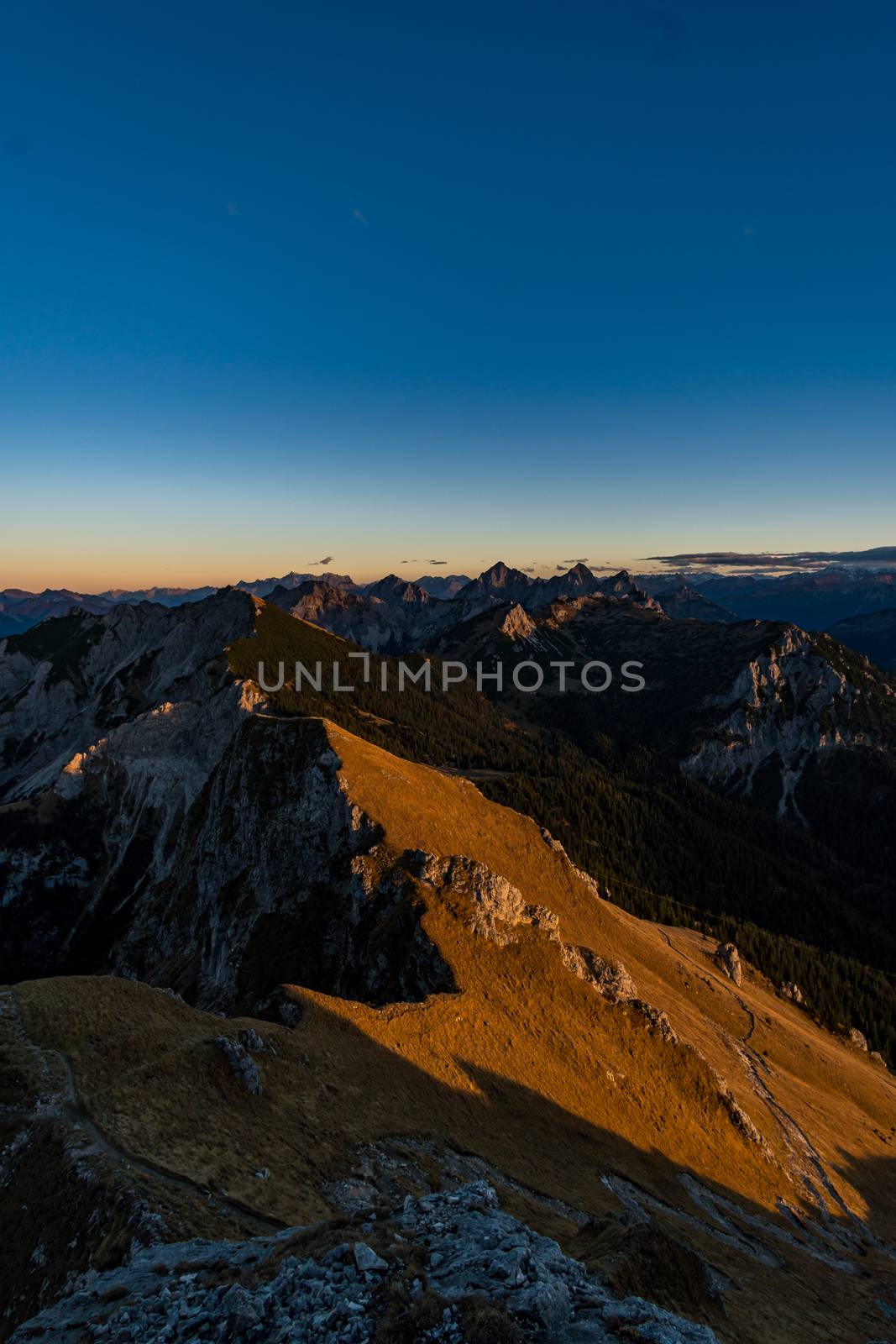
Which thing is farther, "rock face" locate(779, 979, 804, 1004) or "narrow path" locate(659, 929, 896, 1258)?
"rock face" locate(779, 979, 804, 1004)

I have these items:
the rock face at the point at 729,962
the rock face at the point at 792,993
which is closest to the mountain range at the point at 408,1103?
the rock face at the point at 729,962

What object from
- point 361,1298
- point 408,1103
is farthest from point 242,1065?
point 361,1298

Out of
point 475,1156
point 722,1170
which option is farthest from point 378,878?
point 722,1170

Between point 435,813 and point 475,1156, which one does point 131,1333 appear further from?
point 435,813

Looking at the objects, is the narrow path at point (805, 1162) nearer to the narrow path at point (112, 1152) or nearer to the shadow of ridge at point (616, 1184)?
the shadow of ridge at point (616, 1184)

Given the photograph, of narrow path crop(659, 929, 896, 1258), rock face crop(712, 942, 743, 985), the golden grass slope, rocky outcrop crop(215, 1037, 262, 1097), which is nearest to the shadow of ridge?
the golden grass slope

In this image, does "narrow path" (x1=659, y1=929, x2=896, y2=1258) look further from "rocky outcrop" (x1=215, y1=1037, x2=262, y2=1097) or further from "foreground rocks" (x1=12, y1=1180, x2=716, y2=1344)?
"foreground rocks" (x1=12, y1=1180, x2=716, y2=1344)

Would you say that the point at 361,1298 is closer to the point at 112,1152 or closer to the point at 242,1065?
the point at 112,1152
